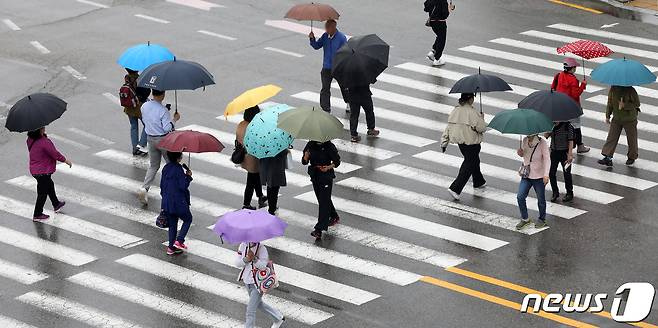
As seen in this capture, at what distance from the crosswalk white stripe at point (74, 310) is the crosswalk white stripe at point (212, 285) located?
1238 millimetres

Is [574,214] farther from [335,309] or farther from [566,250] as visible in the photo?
[335,309]

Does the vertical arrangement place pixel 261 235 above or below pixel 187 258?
above

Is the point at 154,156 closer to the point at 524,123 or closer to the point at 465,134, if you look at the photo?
the point at 465,134

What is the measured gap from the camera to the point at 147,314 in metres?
17.0

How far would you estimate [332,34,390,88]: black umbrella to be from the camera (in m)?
22.5

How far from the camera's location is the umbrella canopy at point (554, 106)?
19.6 metres

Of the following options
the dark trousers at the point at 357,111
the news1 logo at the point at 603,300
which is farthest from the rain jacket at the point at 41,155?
the news1 logo at the point at 603,300

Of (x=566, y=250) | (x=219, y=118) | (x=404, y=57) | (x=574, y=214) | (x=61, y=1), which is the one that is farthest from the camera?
(x=61, y=1)

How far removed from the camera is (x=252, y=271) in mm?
15789

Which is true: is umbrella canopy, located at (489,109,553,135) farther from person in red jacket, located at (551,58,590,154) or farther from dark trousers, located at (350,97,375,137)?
dark trousers, located at (350,97,375,137)

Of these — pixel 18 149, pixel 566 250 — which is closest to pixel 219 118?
pixel 18 149

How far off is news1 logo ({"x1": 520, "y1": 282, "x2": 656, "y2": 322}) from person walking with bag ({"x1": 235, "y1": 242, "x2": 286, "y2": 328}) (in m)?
3.15

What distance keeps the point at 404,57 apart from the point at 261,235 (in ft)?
44.4

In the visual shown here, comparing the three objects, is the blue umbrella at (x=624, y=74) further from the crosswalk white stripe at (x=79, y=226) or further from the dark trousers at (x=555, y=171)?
the crosswalk white stripe at (x=79, y=226)
